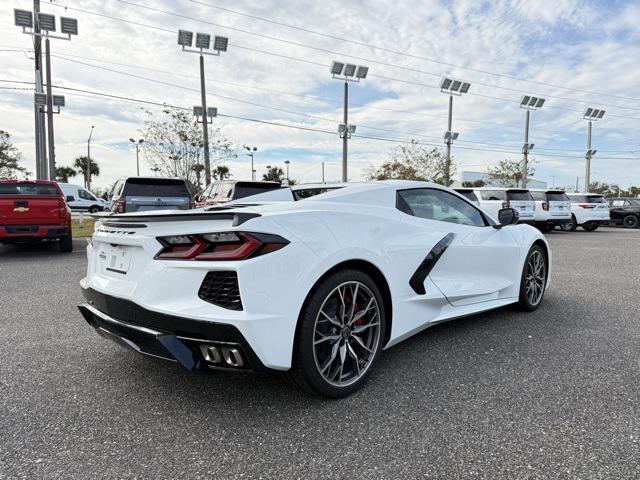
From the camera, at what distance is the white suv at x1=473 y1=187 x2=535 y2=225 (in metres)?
15.0

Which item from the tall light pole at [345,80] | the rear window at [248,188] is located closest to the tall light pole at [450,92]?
the tall light pole at [345,80]

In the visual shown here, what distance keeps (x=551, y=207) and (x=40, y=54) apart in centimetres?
2181

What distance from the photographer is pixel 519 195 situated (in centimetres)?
1540

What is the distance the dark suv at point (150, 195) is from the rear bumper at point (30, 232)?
2031 millimetres

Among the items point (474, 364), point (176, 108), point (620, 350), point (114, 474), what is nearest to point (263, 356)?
point (114, 474)

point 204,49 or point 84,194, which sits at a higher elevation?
point 204,49

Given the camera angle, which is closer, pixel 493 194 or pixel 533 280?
pixel 533 280

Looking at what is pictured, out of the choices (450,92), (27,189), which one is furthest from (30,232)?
(450,92)

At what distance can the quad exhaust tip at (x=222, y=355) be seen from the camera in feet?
7.49

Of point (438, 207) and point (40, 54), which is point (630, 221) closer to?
point (438, 207)

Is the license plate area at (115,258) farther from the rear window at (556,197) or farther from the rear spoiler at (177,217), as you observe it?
the rear window at (556,197)

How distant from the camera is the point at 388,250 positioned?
302 centimetres

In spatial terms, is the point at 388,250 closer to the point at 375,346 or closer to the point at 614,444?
the point at 375,346

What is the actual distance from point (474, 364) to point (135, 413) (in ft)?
7.43
